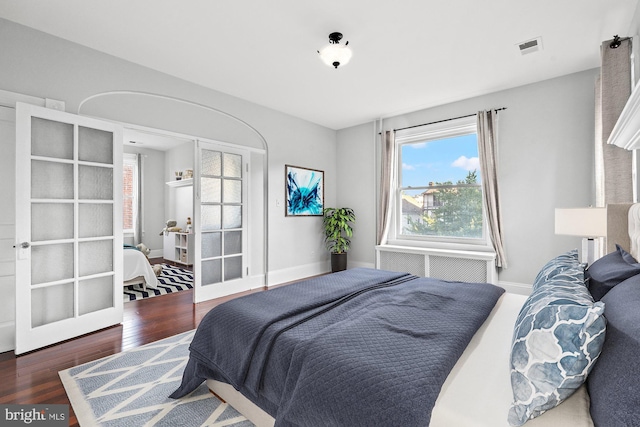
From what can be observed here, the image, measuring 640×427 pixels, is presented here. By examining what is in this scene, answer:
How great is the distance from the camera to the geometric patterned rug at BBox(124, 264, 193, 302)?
4309mm

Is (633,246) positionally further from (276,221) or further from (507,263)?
Result: (276,221)

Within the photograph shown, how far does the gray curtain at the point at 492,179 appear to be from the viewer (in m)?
4.09

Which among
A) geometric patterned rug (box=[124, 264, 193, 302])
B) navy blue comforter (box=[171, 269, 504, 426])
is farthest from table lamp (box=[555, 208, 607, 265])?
geometric patterned rug (box=[124, 264, 193, 302])

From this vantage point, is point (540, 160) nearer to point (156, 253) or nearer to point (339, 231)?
point (339, 231)

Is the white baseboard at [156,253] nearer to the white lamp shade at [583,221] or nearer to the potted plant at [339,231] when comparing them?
the potted plant at [339,231]

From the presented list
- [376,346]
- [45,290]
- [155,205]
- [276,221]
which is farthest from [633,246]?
[155,205]

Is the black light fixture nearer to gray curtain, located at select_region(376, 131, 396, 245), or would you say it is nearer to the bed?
the bed

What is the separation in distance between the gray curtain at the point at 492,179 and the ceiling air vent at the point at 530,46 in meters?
1.09

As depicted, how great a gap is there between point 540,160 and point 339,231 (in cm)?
311

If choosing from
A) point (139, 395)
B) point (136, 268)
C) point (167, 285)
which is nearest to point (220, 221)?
point (136, 268)

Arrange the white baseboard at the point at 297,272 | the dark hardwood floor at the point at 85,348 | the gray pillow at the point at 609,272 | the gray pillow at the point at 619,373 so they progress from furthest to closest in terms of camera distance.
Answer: the white baseboard at the point at 297,272 → the dark hardwood floor at the point at 85,348 → the gray pillow at the point at 609,272 → the gray pillow at the point at 619,373

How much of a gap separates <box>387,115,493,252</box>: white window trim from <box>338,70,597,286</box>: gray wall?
0.20 m

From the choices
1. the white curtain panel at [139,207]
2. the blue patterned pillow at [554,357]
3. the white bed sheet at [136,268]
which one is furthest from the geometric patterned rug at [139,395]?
the white curtain panel at [139,207]

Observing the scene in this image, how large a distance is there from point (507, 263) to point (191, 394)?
3987mm
